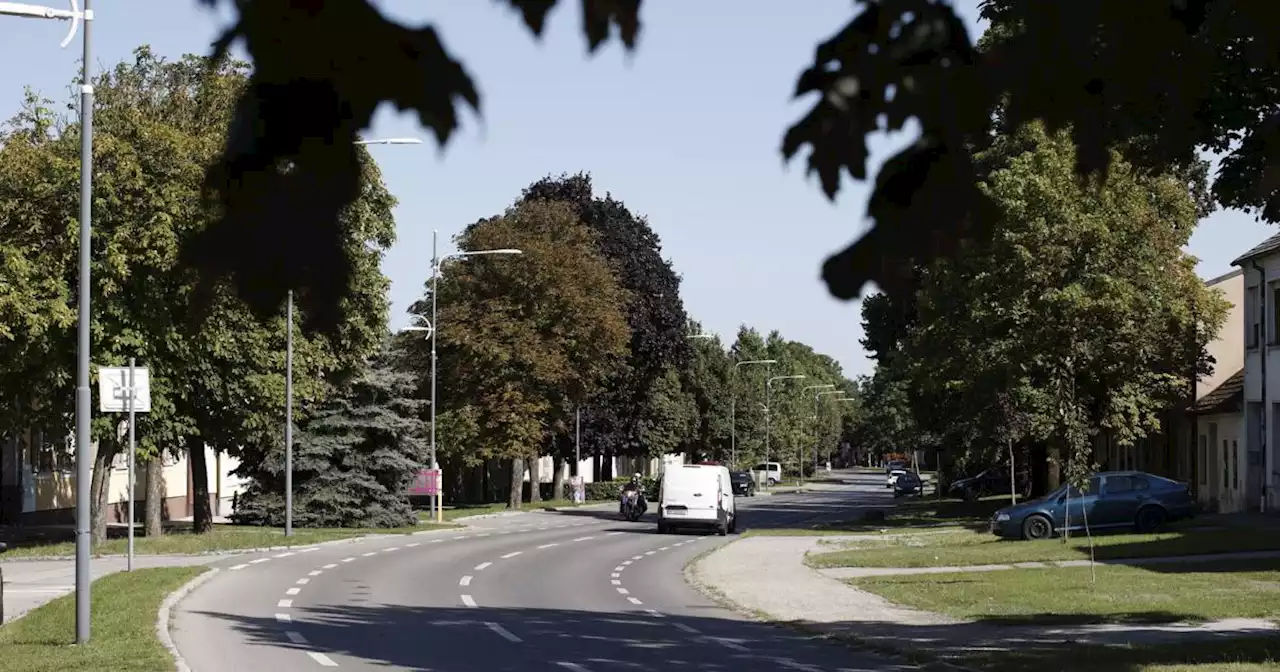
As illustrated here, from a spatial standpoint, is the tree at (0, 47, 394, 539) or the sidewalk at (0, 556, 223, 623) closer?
the sidewalk at (0, 556, 223, 623)

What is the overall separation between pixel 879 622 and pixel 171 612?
8756mm

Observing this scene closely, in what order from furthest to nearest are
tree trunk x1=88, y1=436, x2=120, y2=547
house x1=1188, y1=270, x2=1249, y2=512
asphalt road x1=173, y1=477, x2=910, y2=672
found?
house x1=1188, y1=270, x2=1249, y2=512 < tree trunk x1=88, y1=436, x2=120, y2=547 < asphalt road x1=173, y1=477, x2=910, y2=672

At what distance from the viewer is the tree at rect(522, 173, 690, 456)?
73438mm

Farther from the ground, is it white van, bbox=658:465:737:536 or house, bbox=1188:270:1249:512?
house, bbox=1188:270:1249:512

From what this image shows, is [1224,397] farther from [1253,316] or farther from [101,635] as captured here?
[101,635]

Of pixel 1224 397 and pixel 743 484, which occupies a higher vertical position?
pixel 1224 397

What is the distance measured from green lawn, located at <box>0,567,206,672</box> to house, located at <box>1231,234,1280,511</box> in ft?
93.9

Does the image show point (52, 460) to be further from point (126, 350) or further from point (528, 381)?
point (528, 381)

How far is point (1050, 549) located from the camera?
31.6 metres

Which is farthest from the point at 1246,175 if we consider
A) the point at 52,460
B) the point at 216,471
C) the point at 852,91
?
the point at 216,471

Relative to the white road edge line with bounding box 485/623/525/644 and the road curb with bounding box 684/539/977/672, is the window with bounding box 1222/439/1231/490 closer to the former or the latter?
the road curb with bounding box 684/539/977/672

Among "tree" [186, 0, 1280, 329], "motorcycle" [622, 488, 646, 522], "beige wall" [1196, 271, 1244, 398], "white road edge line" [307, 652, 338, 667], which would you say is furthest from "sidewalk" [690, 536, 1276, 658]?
"beige wall" [1196, 271, 1244, 398]

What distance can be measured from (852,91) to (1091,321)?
39.0 meters

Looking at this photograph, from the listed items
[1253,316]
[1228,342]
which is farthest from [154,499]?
[1228,342]
